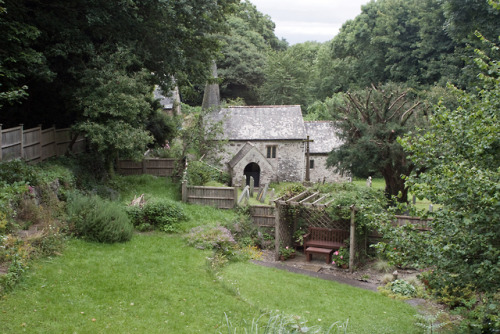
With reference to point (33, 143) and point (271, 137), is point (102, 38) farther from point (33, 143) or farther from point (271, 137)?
point (271, 137)

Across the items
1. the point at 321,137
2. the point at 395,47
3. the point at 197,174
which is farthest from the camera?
the point at 395,47

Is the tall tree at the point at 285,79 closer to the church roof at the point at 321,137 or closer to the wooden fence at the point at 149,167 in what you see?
the church roof at the point at 321,137

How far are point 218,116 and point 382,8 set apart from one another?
27104 mm

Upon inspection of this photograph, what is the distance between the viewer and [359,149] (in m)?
23.2

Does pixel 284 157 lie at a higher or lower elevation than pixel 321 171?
higher

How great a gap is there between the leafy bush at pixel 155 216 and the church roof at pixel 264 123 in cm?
1655

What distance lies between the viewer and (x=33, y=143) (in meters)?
17.7

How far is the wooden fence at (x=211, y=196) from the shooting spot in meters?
21.2

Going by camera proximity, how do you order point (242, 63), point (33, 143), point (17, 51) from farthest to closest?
point (242, 63) < point (33, 143) < point (17, 51)

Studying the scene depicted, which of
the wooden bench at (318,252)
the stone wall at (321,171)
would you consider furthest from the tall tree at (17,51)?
the stone wall at (321,171)

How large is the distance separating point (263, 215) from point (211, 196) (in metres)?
2.74

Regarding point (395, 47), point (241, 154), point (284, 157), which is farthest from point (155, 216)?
point (395, 47)

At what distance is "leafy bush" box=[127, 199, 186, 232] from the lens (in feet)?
57.7

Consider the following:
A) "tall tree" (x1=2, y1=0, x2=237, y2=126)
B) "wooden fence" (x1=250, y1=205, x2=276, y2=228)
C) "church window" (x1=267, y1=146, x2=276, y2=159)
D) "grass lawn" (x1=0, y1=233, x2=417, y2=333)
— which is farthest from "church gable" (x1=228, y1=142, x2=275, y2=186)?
"grass lawn" (x1=0, y1=233, x2=417, y2=333)
